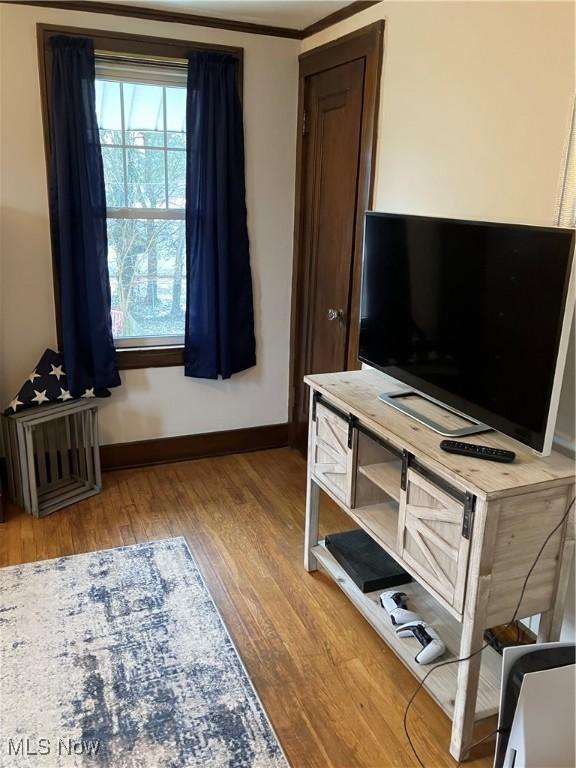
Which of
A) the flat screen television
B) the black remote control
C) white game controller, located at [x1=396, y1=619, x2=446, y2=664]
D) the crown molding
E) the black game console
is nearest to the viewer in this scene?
the flat screen television

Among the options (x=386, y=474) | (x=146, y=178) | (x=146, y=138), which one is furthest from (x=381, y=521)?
(x=146, y=138)

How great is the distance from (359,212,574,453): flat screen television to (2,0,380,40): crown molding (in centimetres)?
136

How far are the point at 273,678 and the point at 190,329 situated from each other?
6.56ft

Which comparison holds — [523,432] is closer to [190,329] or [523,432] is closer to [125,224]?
[190,329]

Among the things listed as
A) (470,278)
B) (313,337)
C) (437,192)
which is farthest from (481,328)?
(313,337)

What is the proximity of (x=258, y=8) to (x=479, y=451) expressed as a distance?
2.51 meters

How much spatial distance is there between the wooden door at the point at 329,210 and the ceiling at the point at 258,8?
269mm

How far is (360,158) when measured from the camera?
297 centimetres

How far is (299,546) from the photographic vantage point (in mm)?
2885

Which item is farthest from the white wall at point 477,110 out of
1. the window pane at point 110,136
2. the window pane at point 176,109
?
the window pane at point 110,136

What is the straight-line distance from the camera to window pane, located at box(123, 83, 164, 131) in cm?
322

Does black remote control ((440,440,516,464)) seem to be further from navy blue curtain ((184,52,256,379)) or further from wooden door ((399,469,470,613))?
navy blue curtain ((184,52,256,379))

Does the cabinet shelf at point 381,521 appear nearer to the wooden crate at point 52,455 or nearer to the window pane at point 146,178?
the wooden crate at point 52,455

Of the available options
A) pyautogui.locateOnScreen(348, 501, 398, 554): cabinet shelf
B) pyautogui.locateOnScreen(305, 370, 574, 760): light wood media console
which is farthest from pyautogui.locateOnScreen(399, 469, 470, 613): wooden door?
pyautogui.locateOnScreen(348, 501, 398, 554): cabinet shelf
